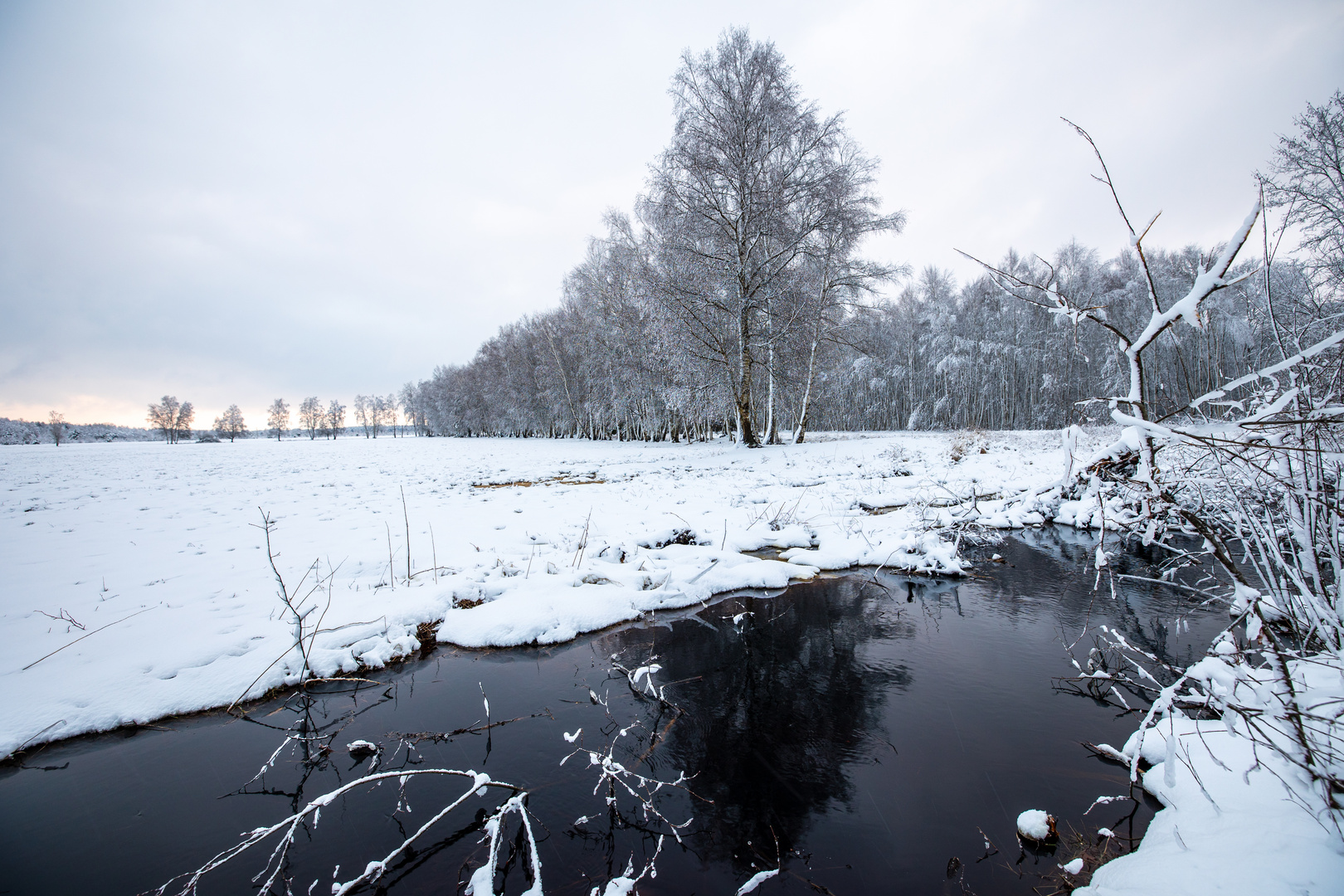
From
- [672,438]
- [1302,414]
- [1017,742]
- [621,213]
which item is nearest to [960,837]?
[1017,742]

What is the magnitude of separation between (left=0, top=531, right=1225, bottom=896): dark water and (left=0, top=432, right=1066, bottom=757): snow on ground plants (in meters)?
0.36

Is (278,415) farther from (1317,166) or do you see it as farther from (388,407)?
(1317,166)

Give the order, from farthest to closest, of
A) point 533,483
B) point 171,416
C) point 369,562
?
point 171,416 < point 533,483 < point 369,562

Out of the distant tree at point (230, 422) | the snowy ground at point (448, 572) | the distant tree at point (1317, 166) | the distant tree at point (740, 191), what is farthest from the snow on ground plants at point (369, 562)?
the distant tree at point (230, 422)

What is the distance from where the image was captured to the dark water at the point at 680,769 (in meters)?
2.06

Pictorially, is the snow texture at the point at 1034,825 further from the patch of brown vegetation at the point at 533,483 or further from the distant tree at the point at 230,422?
the distant tree at the point at 230,422

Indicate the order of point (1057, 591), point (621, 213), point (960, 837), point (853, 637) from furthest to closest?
point (621, 213)
point (1057, 591)
point (853, 637)
point (960, 837)

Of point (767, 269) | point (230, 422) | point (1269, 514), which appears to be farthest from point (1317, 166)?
point (230, 422)

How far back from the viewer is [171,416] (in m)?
72.9

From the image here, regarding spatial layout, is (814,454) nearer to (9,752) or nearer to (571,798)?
(571,798)

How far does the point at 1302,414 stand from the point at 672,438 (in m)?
29.3

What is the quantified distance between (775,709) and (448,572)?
3.51 metres

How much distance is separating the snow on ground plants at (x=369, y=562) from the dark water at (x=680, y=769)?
36 centimetres

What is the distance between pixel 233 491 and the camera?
10297 millimetres
